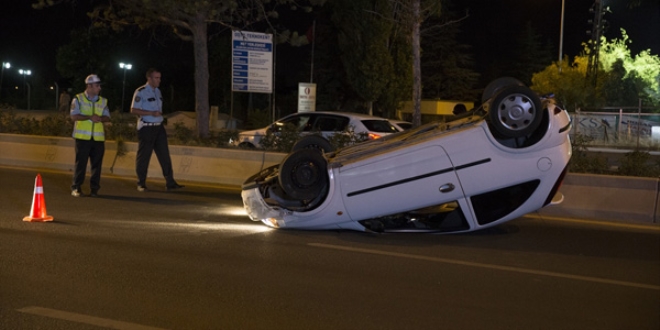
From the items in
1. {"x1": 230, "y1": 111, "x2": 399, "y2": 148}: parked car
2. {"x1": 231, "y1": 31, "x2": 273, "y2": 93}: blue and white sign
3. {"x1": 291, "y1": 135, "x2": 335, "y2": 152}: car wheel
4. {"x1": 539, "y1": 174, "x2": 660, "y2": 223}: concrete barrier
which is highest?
{"x1": 231, "y1": 31, "x2": 273, "y2": 93}: blue and white sign

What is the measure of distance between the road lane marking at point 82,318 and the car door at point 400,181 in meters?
3.42

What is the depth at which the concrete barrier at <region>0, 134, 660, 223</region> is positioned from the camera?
10586 mm

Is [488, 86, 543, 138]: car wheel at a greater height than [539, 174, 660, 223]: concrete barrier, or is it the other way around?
[488, 86, 543, 138]: car wheel

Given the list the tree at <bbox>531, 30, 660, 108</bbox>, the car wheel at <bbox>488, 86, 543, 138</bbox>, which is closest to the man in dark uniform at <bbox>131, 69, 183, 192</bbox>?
the car wheel at <bbox>488, 86, 543, 138</bbox>

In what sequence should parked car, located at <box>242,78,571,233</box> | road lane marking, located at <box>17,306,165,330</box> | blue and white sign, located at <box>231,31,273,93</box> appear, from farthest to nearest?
blue and white sign, located at <box>231,31,273,93</box> → parked car, located at <box>242,78,571,233</box> → road lane marking, located at <box>17,306,165,330</box>

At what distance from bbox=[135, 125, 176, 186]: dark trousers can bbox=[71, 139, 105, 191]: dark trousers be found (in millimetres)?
720

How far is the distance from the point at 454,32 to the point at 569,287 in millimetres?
53045

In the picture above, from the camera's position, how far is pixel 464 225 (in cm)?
874

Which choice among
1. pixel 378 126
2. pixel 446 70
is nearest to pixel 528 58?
pixel 446 70

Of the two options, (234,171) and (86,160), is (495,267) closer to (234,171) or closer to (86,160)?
(86,160)

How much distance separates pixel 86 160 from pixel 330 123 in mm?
6859

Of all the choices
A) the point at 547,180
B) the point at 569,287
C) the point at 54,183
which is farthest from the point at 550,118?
the point at 54,183

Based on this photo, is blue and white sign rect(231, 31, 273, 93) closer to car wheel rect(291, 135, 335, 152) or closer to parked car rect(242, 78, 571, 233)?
car wheel rect(291, 135, 335, 152)

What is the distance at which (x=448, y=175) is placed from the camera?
8250 mm
